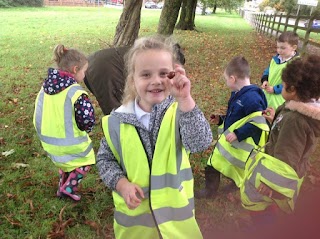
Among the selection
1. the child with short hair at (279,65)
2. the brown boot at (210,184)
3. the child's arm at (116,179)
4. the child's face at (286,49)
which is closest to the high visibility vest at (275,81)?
the child with short hair at (279,65)

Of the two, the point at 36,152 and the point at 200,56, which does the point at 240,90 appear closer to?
the point at 36,152

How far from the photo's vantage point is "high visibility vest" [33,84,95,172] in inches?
113

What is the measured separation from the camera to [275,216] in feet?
8.96

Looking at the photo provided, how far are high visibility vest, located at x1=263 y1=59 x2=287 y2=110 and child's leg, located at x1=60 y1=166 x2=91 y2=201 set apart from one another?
90.2 inches

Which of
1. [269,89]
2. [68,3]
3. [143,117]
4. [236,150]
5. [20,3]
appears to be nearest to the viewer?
[143,117]

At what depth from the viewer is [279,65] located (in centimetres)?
381

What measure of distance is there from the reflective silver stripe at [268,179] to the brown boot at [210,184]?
3.02 feet

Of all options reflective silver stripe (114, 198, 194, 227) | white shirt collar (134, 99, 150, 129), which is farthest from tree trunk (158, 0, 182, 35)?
reflective silver stripe (114, 198, 194, 227)

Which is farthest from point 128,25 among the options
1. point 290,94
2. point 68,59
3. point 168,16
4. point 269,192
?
point 269,192

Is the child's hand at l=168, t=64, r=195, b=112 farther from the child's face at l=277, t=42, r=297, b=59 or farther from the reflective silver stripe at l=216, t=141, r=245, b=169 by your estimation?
the child's face at l=277, t=42, r=297, b=59

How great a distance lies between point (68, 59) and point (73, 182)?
127 centimetres

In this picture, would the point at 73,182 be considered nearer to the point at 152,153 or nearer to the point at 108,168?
the point at 108,168

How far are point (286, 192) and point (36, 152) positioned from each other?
11.1ft

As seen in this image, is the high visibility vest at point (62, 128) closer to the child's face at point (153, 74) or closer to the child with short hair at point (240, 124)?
the child's face at point (153, 74)
